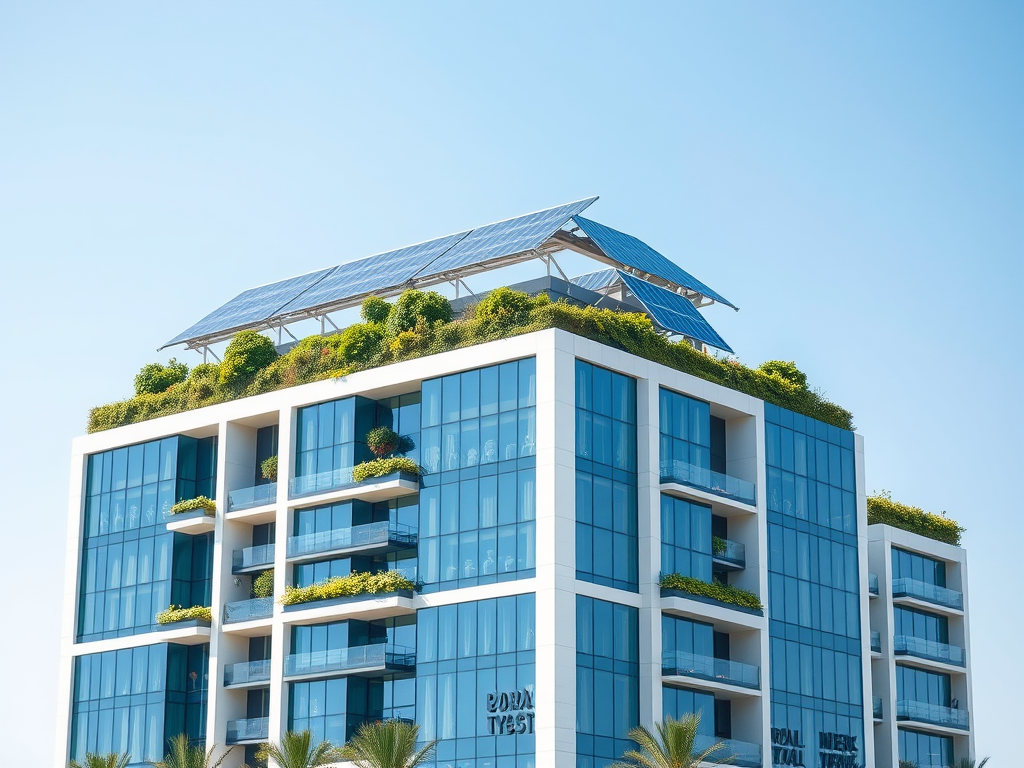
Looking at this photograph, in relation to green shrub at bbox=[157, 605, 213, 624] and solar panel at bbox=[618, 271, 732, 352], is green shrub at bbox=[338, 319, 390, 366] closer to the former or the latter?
solar panel at bbox=[618, 271, 732, 352]

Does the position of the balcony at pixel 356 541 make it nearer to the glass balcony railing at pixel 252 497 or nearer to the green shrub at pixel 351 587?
the green shrub at pixel 351 587

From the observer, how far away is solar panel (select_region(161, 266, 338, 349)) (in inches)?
3078

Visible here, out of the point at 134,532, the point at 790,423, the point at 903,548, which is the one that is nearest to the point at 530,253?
the point at 790,423

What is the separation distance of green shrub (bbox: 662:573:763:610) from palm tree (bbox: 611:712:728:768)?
5.00 meters

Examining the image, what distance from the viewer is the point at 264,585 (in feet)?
229

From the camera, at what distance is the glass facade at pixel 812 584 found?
69.8 m

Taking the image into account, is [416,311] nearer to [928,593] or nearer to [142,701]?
[142,701]

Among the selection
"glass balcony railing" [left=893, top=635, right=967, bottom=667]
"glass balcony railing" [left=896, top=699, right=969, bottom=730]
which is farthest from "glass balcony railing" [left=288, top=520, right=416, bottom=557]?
"glass balcony railing" [left=896, top=699, right=969, bottom=730]

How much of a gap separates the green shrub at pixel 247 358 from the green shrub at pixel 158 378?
15.8 ft

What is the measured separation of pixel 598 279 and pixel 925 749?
27753 mm

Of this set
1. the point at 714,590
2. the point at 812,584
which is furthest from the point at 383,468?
the point at 812,584

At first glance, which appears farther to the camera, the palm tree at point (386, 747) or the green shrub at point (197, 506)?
the green shrub at point (197, 506)

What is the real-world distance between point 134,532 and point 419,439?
51.0ft

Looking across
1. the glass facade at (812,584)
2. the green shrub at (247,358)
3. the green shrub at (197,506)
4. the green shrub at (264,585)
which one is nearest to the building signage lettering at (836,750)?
the glass facade at (812,584)
